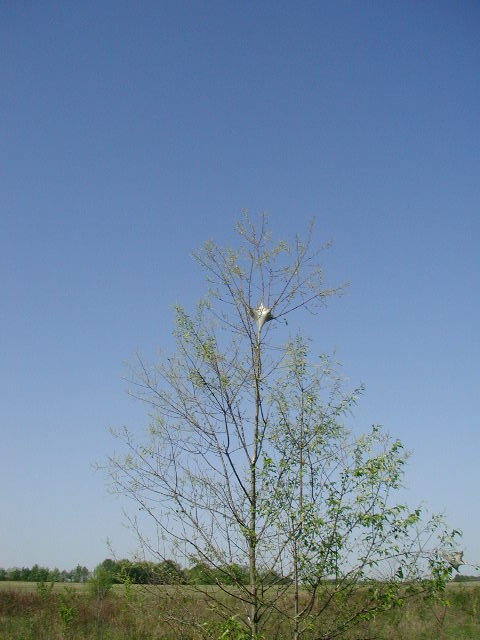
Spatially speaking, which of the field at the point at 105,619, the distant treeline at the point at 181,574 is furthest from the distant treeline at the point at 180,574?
the field at the point at 105,619

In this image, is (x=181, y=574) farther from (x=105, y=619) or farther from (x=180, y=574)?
(x=105, y=619)

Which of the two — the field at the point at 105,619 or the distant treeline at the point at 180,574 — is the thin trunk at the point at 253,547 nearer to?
the distant treeline at the point at 180,574

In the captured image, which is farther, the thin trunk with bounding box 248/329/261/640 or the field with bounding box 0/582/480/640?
the field with bounding box 0/582/480/640

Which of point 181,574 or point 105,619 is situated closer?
point 181,574

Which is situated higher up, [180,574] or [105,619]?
[180,574]

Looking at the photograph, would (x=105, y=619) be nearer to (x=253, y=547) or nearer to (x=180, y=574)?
(x=180, y=574)

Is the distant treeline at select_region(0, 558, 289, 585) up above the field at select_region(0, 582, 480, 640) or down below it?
above

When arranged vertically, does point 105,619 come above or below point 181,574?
below

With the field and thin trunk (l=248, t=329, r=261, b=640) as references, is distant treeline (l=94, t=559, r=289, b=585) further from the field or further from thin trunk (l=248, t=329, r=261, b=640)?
the field

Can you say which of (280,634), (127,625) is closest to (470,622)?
(127,625)

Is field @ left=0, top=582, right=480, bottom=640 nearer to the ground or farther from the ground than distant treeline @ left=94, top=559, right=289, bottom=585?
nearer to the ground

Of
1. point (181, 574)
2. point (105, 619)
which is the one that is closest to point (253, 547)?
point (181, 574)

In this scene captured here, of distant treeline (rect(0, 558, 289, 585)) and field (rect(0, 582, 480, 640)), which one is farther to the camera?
field (rect(0, 582, 480, 640))

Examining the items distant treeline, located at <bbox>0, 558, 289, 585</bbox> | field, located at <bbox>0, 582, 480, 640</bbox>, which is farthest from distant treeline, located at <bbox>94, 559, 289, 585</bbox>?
field, located at <bbox>0, 582, 480, 640</bbox>
